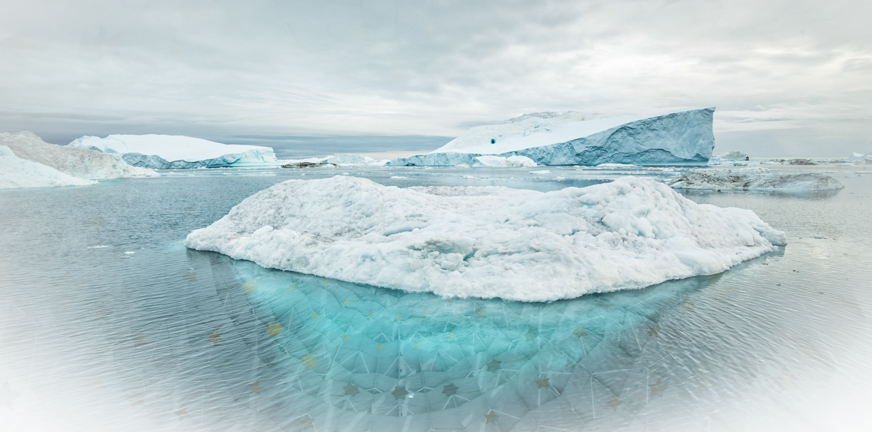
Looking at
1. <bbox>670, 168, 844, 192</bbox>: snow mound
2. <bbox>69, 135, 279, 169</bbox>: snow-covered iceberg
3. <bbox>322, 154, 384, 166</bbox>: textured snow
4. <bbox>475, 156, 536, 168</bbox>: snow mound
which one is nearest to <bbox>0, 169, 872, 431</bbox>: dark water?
<bbox>670, 168, 844, 192</bbox>: snow mound

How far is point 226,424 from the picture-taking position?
11.7 feet

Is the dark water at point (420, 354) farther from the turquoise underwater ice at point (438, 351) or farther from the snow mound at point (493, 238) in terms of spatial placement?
the snow mound at point (493, 238)

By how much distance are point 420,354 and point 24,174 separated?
1889 inches

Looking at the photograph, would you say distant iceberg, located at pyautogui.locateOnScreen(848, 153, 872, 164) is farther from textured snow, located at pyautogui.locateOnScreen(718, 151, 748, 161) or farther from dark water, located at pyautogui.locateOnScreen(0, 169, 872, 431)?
dark water, located at pyautogui.locateOnScreen(0, 169, 872, 431)

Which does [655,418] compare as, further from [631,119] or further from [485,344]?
[631,119]

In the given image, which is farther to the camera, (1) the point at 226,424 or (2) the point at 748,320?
(2) the point at 748,320

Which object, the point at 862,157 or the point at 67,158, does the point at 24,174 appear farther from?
the point at 862,157

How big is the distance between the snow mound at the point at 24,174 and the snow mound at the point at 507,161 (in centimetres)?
6521

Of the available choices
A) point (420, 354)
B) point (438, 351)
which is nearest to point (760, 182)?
point (438, 351)

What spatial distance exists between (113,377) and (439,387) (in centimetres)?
356

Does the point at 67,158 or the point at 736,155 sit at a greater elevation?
the point at 736,155

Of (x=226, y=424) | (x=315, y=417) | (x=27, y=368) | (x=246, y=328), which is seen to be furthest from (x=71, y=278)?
(x=315, y=417)

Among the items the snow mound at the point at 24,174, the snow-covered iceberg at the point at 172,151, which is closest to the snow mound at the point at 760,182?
the snow mound at the point at 24,174

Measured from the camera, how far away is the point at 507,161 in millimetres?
82375
